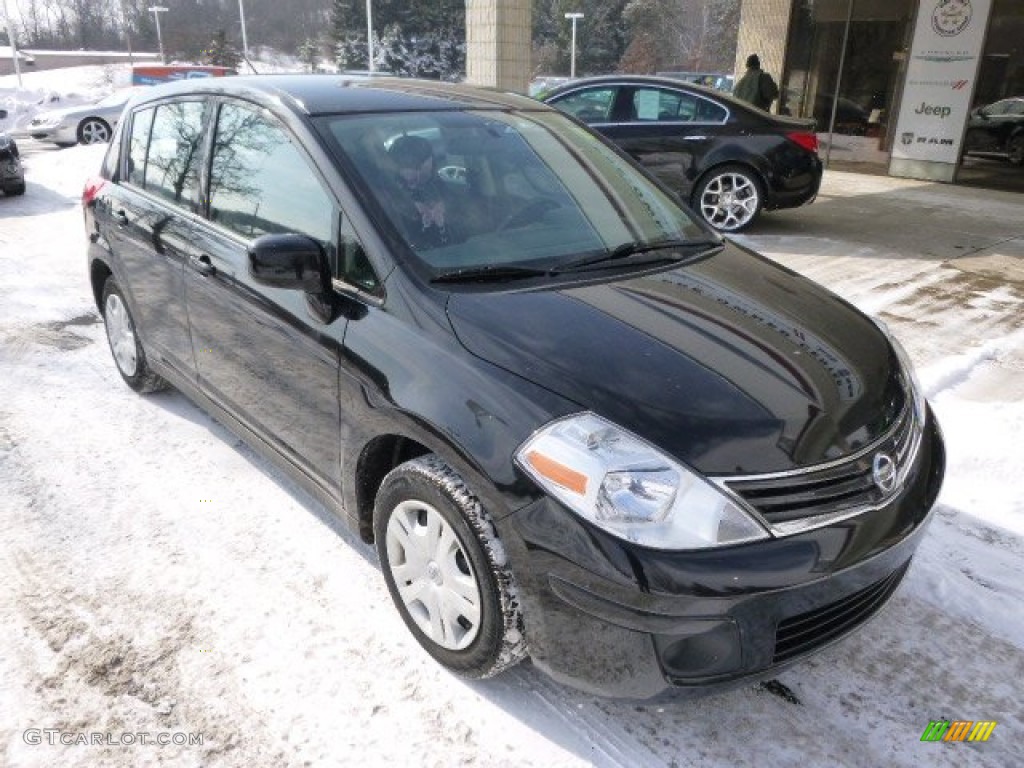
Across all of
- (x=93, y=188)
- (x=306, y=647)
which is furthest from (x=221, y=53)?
(x=306, y=647)

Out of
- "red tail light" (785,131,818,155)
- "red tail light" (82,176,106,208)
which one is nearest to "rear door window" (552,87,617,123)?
"red tail light" (785,131,818,155)

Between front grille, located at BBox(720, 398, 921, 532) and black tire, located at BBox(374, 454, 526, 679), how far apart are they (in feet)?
2.19

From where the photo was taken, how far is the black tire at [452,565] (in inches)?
84.5

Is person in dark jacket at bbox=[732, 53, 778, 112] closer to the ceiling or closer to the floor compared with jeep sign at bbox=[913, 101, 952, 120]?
closer to the ceiling

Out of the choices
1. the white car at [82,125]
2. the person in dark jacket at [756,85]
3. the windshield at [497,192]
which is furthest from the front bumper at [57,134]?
the windshield at [497,192]

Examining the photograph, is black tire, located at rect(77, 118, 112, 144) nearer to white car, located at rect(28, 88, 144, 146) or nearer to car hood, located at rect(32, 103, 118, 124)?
white car, located at rect(28, 88, 144, 146)

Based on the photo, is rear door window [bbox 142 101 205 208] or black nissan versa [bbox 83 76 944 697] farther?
rear door window [bbox 142 101 205 208]

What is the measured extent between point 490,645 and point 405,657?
424mm

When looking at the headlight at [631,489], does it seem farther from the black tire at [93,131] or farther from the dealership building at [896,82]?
the black tire at [93,131]

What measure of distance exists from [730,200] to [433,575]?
706 cm

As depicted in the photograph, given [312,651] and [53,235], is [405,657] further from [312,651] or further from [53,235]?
[53,235]

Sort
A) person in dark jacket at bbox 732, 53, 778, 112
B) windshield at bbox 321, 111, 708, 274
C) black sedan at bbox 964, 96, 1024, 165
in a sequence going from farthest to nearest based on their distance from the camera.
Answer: black sedan at bbox 964, 96, 1024, 165 < person in dark jacket at bbox 732, 53, 778, 112 < windshield at bbox 321, 111, 708, 274

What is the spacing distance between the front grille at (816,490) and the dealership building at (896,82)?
1169cm

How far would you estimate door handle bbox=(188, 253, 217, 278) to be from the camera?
10.6ft
